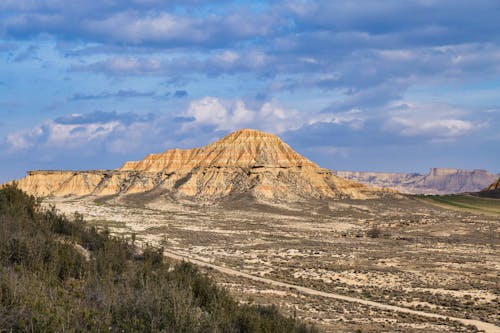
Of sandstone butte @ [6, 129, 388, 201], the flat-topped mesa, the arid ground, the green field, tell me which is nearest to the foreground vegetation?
the arid ground

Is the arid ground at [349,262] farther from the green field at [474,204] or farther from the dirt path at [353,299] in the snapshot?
the green field at [474,204]

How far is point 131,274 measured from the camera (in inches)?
504

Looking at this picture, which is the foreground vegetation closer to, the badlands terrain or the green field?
the badlands terrain

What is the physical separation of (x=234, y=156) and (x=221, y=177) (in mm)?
9762

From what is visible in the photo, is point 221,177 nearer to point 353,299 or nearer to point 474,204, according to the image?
point 474,204

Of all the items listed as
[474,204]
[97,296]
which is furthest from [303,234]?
[474,204]

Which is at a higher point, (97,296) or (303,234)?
(97,296)

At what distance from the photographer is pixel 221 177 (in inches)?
4469

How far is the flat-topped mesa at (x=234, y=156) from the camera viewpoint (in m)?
119

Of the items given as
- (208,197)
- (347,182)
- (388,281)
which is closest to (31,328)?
(388,281)

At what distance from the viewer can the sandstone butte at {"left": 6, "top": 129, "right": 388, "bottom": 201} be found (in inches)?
4284

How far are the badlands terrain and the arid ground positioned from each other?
0.29 feet

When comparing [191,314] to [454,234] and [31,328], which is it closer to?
[31,328]

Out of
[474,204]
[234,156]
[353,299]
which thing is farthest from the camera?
[234,156]
